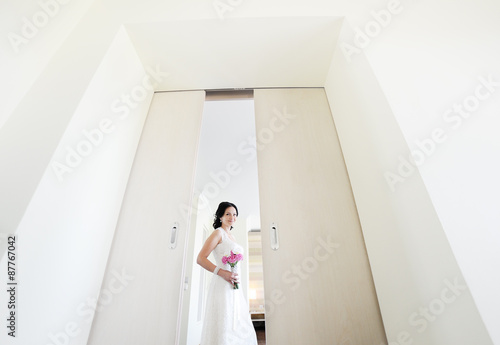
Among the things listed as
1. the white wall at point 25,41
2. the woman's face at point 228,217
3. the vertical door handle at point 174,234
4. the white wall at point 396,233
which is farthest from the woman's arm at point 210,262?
the white wall at point 25,41

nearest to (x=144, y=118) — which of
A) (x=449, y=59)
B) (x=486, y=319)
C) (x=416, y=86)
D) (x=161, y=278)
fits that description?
(x=161, y=278)

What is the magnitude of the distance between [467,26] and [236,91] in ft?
5.41

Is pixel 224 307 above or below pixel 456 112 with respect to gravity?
below

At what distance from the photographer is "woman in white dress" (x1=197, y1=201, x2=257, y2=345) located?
5.78 ft

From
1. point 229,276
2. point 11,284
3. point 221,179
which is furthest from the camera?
point 221,179

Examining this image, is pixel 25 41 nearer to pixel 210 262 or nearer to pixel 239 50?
pixel 239 50

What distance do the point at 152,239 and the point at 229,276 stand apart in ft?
2.42

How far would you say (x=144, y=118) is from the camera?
203 cm

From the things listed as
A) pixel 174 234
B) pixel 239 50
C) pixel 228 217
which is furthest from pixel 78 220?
pixel 239 50

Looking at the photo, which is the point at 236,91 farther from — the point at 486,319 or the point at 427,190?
the point at 486,319

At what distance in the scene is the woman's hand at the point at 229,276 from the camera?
6.33ft

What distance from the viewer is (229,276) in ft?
6.37

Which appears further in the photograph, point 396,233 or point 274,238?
point 274,238

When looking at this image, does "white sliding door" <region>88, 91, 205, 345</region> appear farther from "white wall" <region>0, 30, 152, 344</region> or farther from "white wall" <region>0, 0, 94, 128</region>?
"white wall" <region>0, 0, 94, 128</region>
